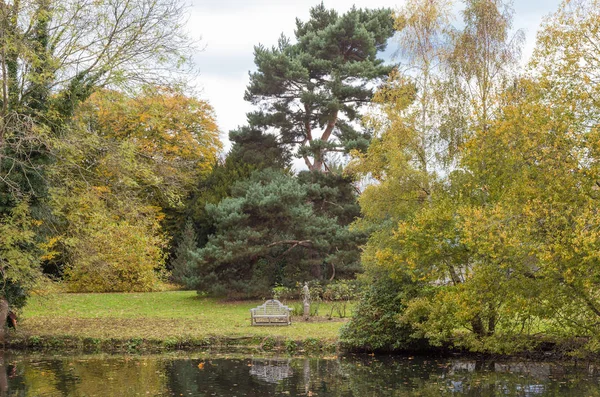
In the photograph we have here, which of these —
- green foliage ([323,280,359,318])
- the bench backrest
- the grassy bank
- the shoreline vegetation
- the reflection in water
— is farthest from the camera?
green foliage ([323,280,359,318])

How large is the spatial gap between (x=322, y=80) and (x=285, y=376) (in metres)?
18.3

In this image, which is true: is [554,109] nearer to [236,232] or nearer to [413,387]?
[413,387]

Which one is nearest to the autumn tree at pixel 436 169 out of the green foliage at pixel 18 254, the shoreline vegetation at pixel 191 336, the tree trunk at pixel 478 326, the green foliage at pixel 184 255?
the tree trunk at pixel 478 326

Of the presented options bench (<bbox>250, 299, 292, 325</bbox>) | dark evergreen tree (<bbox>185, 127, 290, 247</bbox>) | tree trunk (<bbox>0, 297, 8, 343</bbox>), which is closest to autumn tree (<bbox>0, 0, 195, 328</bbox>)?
tree trunk (<bbox>0, 297, 8, 343</bbox>)

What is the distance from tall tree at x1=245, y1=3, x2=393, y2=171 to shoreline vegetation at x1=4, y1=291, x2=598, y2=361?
32.3 ft

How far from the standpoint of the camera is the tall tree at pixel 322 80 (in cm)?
2733

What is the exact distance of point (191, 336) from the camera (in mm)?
16078

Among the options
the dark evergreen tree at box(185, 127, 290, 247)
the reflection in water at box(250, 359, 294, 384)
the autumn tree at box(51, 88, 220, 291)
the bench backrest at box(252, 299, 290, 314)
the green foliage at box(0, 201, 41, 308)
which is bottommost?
the reflection in water at box(250, 359, 294, 384)

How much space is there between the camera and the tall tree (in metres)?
27.3

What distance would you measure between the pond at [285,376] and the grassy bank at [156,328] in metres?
0.92

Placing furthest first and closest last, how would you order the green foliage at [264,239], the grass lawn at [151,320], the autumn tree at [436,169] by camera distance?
the green foliage at [264,239]
the grass lawn at [151,320]
the autumn tree at [436,169]

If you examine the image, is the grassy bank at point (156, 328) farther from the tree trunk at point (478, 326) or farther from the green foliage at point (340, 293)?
the tree trunk at point (478, 326)

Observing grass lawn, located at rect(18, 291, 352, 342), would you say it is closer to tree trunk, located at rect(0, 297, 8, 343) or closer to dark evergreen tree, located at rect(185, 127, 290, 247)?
tree trunk, located at rect(0, 297, 8, 343)

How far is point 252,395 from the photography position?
1098 centimetres
